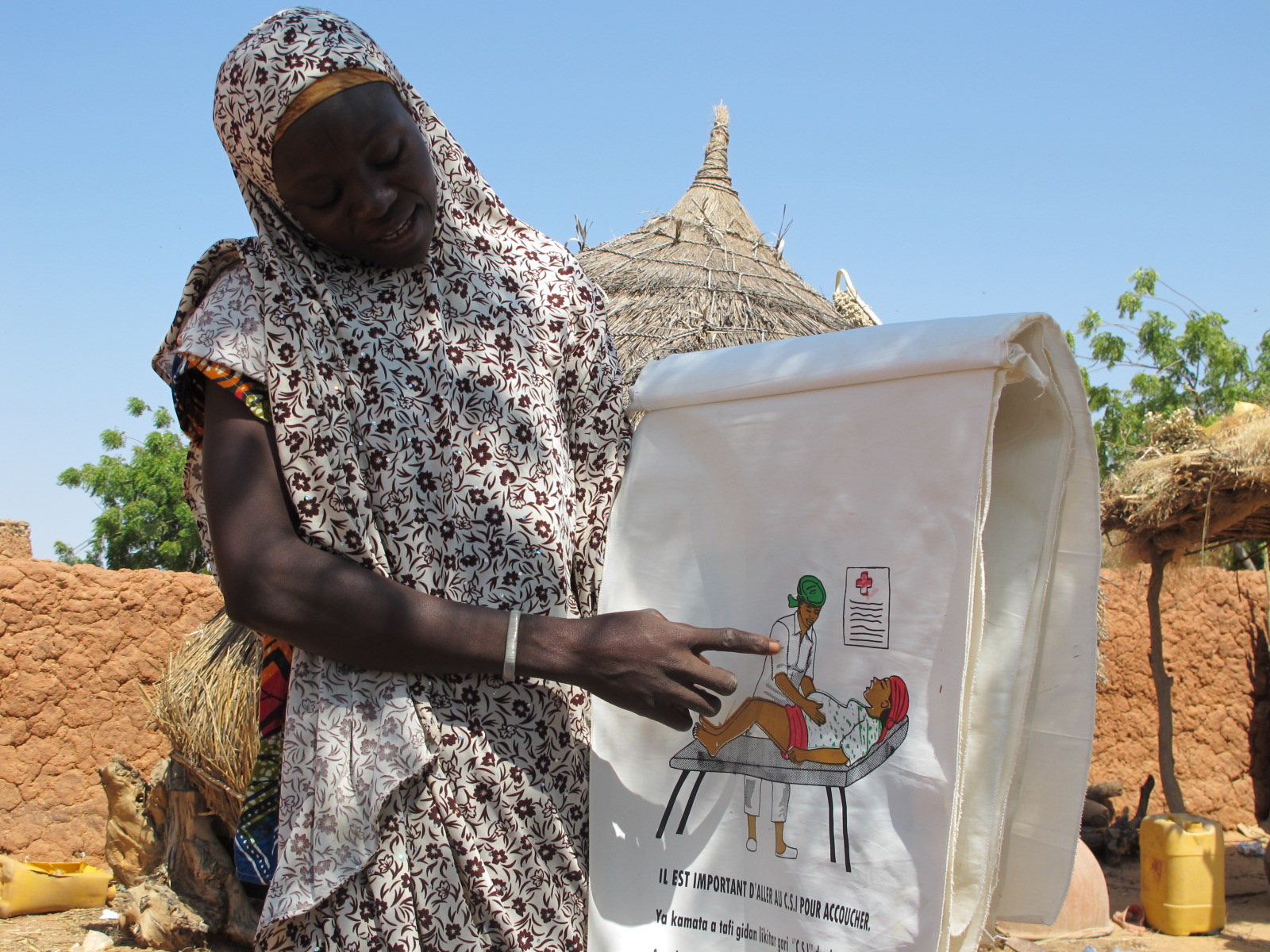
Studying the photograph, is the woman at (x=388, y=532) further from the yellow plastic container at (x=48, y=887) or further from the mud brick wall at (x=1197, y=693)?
the mud brick wall at (x=1197, y=693)

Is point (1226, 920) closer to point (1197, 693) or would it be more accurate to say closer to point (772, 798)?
point (1197, 693)

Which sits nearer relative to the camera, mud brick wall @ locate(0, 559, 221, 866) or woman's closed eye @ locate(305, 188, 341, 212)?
woman's closed eye @ locate(305, 188, 341, 212)

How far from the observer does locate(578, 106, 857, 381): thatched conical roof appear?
4742 mm

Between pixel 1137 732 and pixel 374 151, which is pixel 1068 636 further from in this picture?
pixel 1137 732

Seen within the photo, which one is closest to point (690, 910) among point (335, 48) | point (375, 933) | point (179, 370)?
point (375, 933)

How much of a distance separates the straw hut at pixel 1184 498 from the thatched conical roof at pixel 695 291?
257 cm

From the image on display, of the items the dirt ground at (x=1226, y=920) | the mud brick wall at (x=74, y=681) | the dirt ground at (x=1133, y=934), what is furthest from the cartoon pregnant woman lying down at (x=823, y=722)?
the dirt ground at (x=1226, y=920)

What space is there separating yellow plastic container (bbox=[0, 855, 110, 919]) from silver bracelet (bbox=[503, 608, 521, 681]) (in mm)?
5059

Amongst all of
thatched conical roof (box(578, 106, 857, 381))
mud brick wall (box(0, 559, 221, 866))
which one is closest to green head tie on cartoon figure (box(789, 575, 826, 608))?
thatched conical roof (box(578, 106, 857, 381))

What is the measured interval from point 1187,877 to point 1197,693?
280 centimetres

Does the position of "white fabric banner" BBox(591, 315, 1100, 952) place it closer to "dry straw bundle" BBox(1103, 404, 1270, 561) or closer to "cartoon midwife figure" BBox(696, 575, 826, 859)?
"cartoon midwife figure" BBox(696, 575, 826, 859)

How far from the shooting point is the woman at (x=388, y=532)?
1176mm

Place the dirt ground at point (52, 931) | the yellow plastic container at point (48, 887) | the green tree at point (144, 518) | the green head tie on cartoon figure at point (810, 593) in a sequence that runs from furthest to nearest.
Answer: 1. the green tree at point (144, 518)
2. the yellow plastic container at point (48, 887)
3. the dirt ground at point (52, 931)
4. the green head tie on cartoon figure at point (810, 593)

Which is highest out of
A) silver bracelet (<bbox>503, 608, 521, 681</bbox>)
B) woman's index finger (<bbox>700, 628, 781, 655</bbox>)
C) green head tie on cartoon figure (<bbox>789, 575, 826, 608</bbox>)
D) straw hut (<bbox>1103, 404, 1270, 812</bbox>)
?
straw hut (<bbox>1103, 404, 1270, 812</bbox>)
